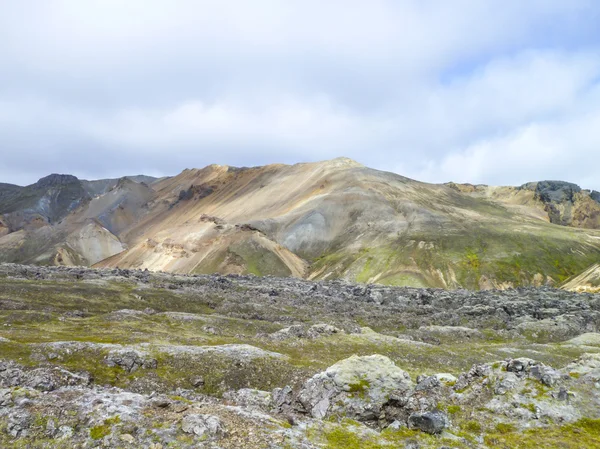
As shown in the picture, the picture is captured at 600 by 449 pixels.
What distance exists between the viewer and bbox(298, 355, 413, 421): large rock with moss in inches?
1099

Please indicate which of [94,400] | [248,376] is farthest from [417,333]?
[94,400]

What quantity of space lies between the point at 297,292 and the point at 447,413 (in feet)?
295

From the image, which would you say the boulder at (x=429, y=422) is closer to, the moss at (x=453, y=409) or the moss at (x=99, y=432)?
the moss at (x=453, y=409)

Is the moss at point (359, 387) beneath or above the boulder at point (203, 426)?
beneath

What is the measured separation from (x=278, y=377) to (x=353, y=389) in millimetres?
13029

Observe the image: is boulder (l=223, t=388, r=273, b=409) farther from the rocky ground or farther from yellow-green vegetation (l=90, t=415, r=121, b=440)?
yellow-green vegetation (l=90, t=415, r=121, b=440)

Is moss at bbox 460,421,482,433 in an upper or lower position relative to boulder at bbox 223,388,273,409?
upper

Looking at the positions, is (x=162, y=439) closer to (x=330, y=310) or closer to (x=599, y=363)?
(x=599, y=363)

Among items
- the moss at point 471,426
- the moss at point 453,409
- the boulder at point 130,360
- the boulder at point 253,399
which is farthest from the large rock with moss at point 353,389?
the boulder at point 130,360

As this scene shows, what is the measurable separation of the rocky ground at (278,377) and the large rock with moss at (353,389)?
0.28 feet

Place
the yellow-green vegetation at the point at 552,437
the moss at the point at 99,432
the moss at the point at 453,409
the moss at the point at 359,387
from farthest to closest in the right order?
the moss at the point at 359,387
the moss at the point at 453,409
the yellow-green vegetation at the point at 552,437
the moss at the point at 99,432

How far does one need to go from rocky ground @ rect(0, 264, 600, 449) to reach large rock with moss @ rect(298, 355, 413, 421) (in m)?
0.09

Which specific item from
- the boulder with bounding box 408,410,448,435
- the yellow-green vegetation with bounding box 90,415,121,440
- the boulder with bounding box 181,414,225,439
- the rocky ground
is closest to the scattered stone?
the rocky ground

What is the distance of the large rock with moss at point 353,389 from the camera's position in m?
27.9
